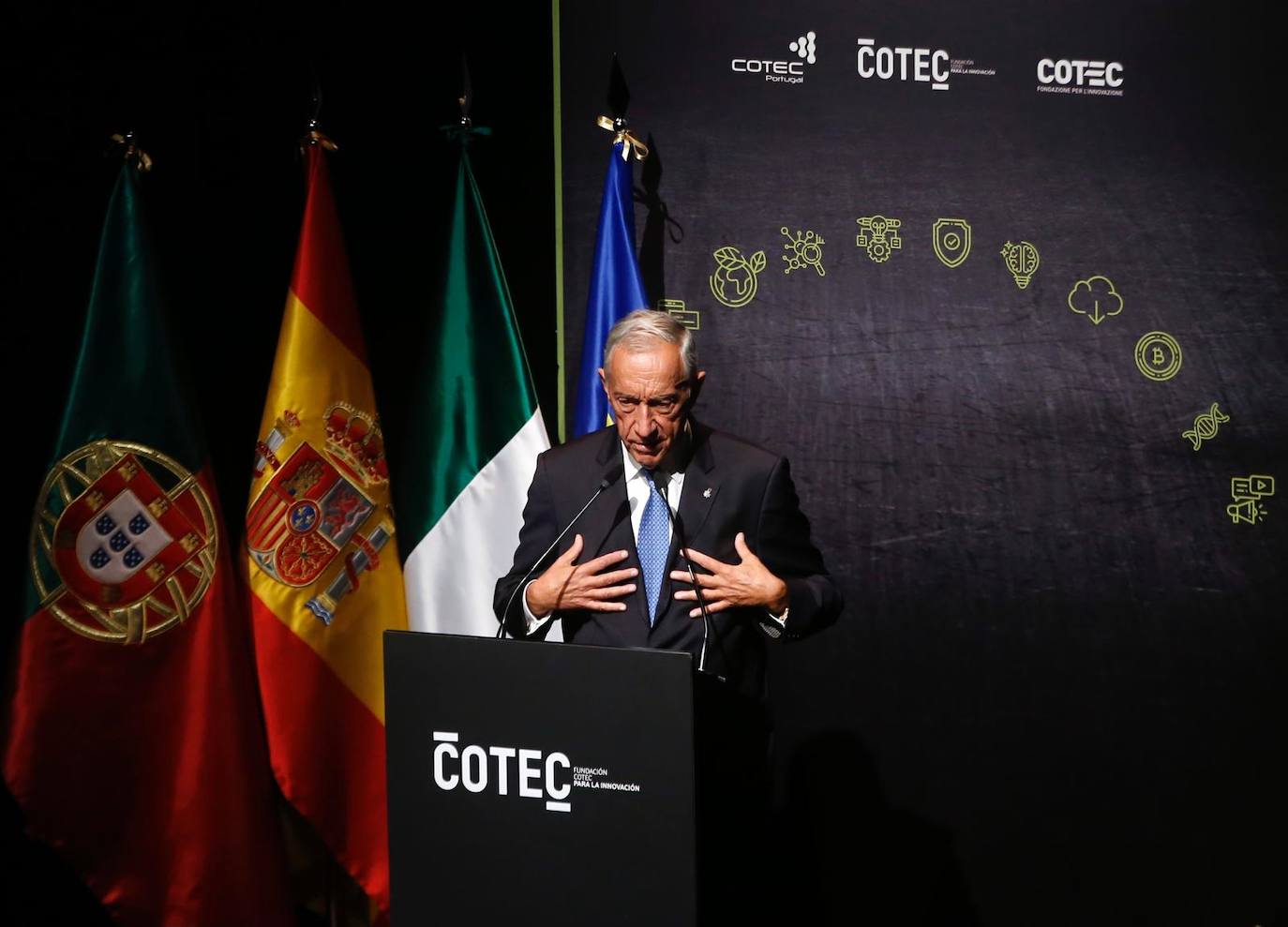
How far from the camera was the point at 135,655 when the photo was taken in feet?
7.96

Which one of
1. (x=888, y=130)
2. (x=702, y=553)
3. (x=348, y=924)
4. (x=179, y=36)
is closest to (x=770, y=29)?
(x=888, y=130)

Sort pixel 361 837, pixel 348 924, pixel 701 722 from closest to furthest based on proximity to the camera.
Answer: pixel 701 722 → pixel 361 837 → pixel 348 924

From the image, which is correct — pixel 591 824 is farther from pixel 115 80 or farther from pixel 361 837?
pixel 115 80

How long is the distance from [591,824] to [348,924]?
1.73m

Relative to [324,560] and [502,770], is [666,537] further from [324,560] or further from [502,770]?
[324,560]

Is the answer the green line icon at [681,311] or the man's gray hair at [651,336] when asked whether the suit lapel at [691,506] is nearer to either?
the man's gray hair at [651,336]

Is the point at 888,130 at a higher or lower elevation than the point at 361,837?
higher

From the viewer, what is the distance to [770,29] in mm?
2969

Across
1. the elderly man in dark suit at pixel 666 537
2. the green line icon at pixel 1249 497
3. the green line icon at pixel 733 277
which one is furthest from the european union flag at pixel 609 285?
the green line icon at pixel 1249 497

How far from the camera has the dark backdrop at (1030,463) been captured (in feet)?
9.91

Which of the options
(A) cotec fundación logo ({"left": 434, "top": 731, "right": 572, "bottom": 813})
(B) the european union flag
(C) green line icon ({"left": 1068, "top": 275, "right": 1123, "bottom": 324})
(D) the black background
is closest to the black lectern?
(A) cotec fundación logo ({"left": 434, "top": 731, "right": 572, "bottom": 813})

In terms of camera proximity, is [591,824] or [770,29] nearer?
[591,824]

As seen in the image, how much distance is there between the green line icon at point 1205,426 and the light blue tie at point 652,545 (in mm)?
1806

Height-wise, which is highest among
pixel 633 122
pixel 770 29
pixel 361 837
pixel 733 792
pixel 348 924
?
pixel 770 29
